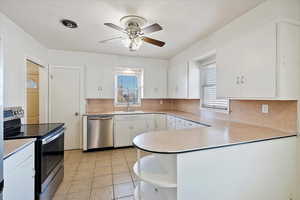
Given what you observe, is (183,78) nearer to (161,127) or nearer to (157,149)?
(161,127)

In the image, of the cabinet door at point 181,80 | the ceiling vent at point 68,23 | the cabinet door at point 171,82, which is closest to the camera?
the ceiling vent at point 68,23

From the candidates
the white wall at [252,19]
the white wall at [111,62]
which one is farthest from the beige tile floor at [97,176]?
the white wall at [252,19]

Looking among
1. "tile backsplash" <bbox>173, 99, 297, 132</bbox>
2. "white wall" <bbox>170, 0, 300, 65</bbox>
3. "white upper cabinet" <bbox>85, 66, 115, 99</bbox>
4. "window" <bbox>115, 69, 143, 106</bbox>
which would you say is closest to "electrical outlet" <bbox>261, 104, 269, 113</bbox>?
"tile backsplash" <bbox>173, 99, 297, 132</bbox>

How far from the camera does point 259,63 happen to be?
179 cm

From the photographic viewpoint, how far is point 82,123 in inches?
147

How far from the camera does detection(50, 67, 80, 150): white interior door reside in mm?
3622

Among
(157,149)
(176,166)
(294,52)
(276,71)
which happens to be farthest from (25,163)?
(294,52)

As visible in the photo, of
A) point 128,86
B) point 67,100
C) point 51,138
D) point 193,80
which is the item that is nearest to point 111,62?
point 128,86

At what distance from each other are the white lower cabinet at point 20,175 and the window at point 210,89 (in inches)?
118

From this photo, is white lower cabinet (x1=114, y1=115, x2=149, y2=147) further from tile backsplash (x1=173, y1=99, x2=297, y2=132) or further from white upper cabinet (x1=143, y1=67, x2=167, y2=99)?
tile backsplash (x1=173, y1=99, x2=297, y2=132)

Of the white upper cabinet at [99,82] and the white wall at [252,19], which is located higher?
the white wall at [252,19]

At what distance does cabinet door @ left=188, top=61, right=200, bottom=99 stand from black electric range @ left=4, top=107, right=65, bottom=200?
8.70ft

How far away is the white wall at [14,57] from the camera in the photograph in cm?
211

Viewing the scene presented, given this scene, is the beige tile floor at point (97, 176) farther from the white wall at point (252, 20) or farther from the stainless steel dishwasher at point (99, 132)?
the white wall at point (252, 20)
